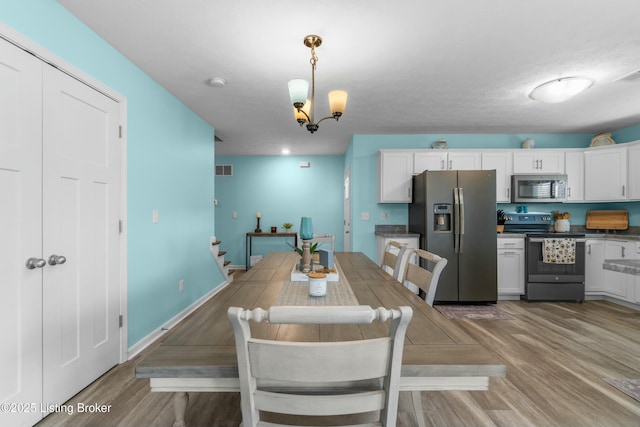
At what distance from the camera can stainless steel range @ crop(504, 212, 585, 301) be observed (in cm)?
388

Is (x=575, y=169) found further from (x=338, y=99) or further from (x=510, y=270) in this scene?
(x=338, y=99)

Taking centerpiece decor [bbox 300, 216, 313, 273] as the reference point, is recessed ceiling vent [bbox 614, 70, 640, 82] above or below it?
above

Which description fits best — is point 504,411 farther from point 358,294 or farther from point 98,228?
point 98,228

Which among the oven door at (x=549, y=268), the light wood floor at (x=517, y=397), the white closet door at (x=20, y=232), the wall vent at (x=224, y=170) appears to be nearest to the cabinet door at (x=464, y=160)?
the oven door at (x=549, y=268)

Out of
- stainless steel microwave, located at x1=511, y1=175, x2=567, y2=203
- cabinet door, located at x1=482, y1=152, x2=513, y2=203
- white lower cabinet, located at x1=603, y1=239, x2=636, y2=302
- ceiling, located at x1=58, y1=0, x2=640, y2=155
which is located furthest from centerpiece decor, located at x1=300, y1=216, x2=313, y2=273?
white lower cabinet, located at x1=603, y1=239, x2=636, y2=302

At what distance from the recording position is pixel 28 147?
62.5 inches

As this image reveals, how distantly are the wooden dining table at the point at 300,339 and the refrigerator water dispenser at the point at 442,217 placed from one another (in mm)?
2615

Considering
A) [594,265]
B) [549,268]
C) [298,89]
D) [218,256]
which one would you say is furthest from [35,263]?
[594,265]

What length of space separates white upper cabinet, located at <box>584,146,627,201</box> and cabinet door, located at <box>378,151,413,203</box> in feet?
8.07

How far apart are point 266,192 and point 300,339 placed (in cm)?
549

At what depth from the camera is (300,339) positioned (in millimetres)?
977

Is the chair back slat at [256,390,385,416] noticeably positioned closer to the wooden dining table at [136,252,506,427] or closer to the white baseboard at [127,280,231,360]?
the wooden dining table at [136,252,506,427]

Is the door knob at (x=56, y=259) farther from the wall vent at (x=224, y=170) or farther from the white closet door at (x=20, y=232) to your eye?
the wall vent at (x=224, y=170)

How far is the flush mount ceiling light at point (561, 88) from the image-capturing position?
104 inches
